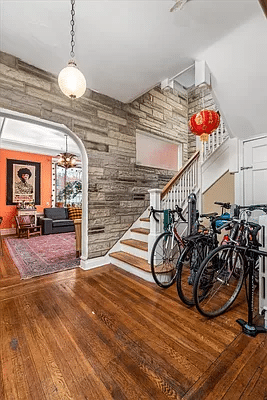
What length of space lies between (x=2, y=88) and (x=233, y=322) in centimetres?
373

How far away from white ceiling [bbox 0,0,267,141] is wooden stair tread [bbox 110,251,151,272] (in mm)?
2600

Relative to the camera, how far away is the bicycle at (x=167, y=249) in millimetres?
2600

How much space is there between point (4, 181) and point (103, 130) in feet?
16.2

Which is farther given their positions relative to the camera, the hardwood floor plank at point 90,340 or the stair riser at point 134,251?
the stair riser at point 134,251

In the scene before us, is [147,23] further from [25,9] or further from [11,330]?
[11,330]

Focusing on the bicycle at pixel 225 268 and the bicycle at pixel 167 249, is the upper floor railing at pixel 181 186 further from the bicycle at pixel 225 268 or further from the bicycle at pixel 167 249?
the bicycle at pixel 225 268

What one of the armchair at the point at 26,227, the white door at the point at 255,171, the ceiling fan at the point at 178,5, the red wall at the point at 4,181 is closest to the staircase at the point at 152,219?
the white door at the point at 255,171

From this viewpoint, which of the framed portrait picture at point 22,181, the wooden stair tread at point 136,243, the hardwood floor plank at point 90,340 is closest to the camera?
the hardwood floor plank at point 90,340

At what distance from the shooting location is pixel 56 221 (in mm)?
6664

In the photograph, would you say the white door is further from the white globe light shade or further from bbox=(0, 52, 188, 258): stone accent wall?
the white globe light shade

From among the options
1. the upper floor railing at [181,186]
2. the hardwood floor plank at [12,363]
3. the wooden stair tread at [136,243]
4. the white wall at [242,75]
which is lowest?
the hardwood floor plank at [12,363]

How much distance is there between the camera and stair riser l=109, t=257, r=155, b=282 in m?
2.74

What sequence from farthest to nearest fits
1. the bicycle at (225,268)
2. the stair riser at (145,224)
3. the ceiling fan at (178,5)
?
the stair riser at (145,224) → the bicycle at (225,268) → the ceiling fan at (178,5)

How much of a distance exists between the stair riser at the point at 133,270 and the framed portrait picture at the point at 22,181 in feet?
16.6
